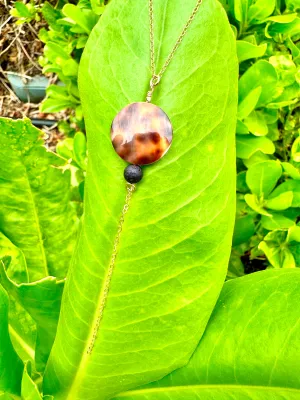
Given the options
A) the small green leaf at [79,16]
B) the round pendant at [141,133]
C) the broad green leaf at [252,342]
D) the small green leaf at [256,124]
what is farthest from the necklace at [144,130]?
the small green leaf at [79,16]

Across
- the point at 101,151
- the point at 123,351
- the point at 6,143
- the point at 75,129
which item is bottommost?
the point at 75,129

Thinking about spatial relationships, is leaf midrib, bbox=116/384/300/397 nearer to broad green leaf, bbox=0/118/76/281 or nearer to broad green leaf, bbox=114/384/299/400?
broad green leaf, bbox=114/384/299/400

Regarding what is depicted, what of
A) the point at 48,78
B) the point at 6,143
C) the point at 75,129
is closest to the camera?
the point at 6,143

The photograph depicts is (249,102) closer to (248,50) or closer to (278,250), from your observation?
(248,50)

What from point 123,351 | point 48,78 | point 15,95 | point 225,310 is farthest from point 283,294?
point 15,95

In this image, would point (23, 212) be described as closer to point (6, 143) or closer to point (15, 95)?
point (6, 143)

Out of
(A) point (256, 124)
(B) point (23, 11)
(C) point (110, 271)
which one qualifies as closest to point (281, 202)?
(A) point (256, 124)
